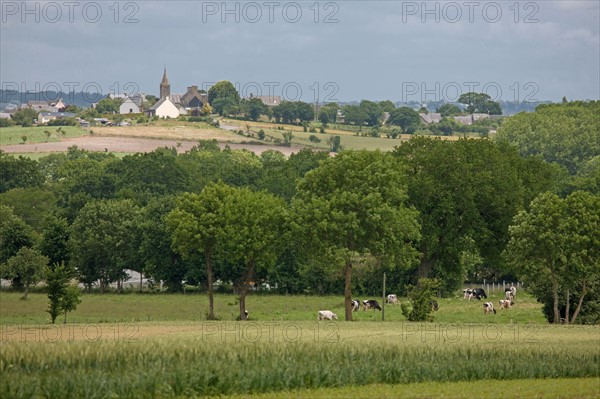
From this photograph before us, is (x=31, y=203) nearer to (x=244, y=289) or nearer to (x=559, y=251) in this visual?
(x=244, y=289)

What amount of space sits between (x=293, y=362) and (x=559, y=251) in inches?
1389

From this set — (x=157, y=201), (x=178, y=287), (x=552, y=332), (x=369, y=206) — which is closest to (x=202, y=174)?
(x=157, y=201)

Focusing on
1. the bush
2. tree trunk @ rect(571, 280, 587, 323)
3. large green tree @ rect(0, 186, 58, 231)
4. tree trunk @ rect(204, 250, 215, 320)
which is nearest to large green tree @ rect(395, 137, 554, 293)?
tree trunk @ rect(204, 250, 215, 320)

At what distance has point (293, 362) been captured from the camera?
44875mm

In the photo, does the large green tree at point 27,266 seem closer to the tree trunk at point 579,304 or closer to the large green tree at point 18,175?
the tree trunk at point 579,304

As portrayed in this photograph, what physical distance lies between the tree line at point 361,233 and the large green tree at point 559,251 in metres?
0.09

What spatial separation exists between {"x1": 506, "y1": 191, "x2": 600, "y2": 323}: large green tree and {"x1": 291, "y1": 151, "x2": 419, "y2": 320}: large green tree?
722 cm

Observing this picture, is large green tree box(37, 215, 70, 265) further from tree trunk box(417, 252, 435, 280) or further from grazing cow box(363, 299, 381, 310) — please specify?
tree trunk box(417, 252, 435, 280)

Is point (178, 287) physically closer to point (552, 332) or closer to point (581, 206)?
point (581, 206)

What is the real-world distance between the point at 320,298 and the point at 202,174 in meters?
68.9

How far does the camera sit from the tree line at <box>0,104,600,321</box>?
259ft

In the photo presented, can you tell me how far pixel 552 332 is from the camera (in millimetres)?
63344

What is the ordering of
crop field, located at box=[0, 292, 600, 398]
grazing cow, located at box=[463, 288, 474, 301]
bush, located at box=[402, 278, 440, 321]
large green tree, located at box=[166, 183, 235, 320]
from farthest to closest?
Result: grazing cow, located at box=[463, 288, 474, 301] → large green tree, located at box=[166, 183, 235, 320] → bush, located at box=[402, 278, 440, 321] → crop field, located at box=[0, 292, 600, 398]

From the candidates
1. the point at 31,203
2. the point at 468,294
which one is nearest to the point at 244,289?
the point at 468,294
